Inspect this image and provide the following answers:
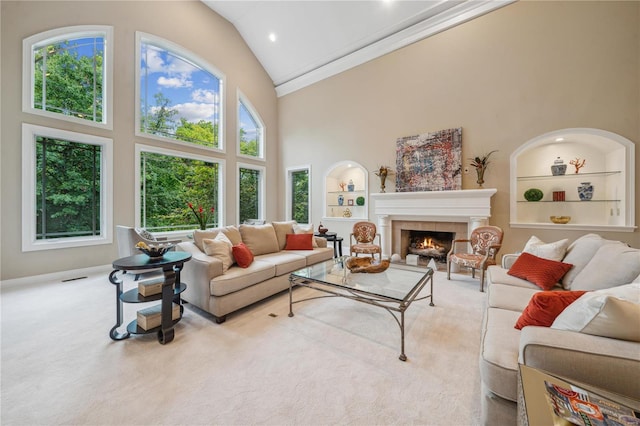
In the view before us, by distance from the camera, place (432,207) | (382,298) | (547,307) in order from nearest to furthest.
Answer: (547,307) < (382,298) < (432,207)

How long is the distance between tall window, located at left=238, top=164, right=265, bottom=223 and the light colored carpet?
4.02 metres

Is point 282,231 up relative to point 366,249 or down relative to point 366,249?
up

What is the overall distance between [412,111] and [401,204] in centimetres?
190

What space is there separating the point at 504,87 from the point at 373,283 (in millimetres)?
4162

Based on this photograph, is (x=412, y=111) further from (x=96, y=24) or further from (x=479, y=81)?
(x=96, y=24)

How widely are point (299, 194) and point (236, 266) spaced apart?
421 centimetres

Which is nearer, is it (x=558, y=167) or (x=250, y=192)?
(x=558, y=167)

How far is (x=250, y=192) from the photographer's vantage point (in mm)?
6742

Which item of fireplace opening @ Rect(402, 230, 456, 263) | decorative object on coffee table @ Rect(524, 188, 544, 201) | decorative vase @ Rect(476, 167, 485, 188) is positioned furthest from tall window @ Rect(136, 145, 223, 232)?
decorative object on coffee table @ Rect(524, 188, 544, 201)

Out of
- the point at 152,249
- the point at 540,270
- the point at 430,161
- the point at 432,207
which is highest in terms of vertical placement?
the point at 430,161

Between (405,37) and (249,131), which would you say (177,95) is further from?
(405,37)

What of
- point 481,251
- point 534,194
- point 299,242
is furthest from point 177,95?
point 534,194

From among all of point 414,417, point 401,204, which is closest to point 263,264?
point 414,417

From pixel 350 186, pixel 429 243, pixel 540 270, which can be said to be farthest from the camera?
pixel 350 186
